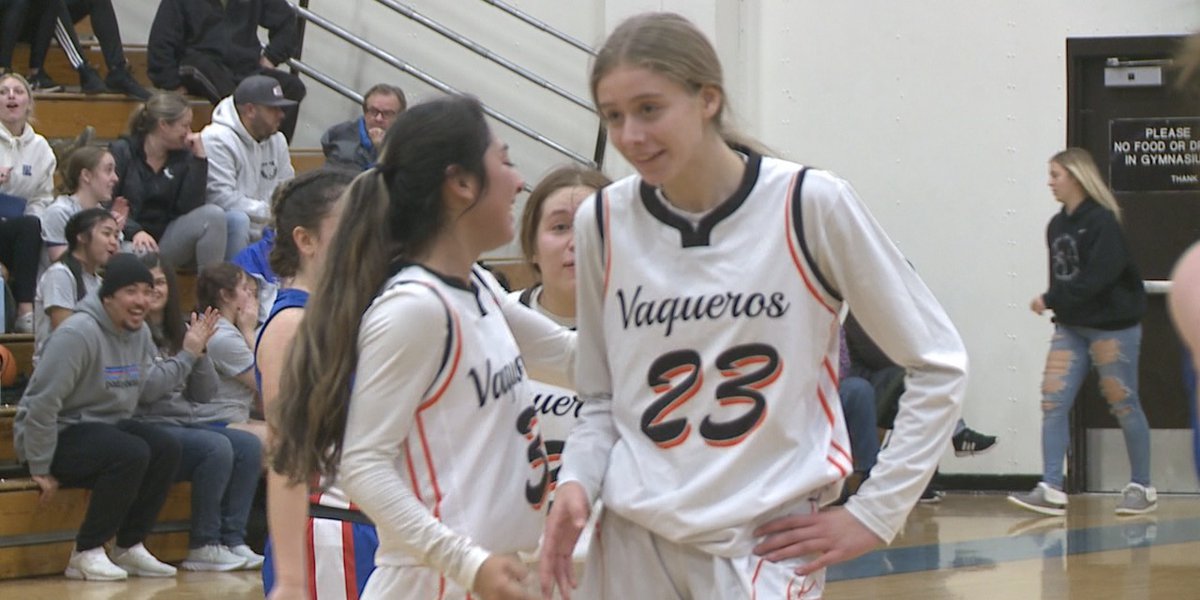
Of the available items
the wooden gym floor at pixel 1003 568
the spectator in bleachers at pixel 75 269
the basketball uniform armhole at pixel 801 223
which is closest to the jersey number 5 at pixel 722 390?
the basketball uniform armhole at pixel 801 223

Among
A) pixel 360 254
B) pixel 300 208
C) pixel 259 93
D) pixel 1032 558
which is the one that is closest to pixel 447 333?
pixel 360 254

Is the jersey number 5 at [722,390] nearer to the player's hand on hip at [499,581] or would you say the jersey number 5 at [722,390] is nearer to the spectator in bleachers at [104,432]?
the player's hand on hip at [499,581]

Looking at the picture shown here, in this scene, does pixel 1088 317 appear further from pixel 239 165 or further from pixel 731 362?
pixel 731 362

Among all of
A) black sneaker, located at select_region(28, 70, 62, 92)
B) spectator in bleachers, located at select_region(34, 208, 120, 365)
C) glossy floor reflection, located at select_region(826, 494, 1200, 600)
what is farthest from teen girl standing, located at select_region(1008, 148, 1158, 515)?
black sneaker, located at select_region(28, 70, 62, 92)

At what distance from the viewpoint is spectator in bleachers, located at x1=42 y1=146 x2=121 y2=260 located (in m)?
7.95

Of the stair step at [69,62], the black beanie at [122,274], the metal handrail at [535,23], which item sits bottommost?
the black beanie at [122,274]

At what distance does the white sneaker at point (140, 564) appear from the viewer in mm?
6859

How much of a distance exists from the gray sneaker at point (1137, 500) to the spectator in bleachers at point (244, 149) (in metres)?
4.99

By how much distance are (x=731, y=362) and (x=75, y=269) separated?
6.05 m

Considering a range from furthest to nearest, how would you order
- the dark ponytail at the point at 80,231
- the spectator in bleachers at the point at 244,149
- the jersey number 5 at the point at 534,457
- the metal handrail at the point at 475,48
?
the metal handrail at the point at 475,48
the spectator in bleachers at the point at 244,149
the dark ponytail at the point at 80,231
the jersey number 5 at the point at 534,457

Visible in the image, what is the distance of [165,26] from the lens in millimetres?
9516

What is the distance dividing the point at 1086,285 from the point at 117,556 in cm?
512

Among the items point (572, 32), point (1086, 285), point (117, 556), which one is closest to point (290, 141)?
point (572, 32)

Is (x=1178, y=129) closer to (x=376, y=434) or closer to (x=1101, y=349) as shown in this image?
(x=1101, y=349)
